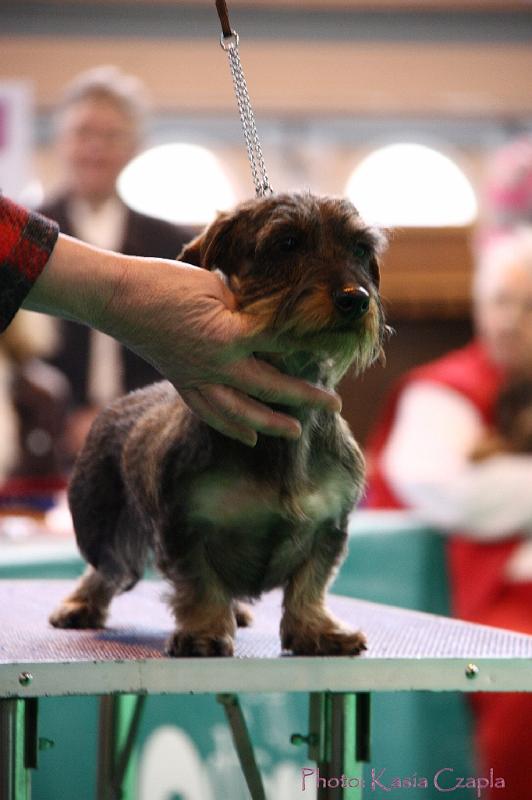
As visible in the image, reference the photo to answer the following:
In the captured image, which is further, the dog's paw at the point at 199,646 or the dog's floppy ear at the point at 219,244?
the dog's floppy ear at the point at 219,244

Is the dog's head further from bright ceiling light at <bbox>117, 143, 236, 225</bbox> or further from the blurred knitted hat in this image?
bright ceiling light at <bbox>117, 143, 236, 225</bbox>

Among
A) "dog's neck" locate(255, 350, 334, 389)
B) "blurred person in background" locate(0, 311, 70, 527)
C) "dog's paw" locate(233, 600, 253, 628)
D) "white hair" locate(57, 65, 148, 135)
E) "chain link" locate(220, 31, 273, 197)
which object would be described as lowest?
"dog's paw" locate(233, 600, 253, 628)

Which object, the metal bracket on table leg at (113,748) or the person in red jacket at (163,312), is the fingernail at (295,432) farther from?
the metal bracket on table leg at (113,748)

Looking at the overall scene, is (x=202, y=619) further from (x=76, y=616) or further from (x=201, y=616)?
(x=76, y=616)

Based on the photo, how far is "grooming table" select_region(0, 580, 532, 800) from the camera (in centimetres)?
140

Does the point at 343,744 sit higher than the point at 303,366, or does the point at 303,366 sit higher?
the point at 303,366

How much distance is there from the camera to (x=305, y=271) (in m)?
1.50

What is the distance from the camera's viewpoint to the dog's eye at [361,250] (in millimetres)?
1574

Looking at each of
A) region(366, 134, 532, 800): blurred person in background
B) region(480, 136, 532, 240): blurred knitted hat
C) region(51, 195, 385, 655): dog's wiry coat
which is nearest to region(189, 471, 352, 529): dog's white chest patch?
region(51, 195, 385, 655): dog's wiry coat

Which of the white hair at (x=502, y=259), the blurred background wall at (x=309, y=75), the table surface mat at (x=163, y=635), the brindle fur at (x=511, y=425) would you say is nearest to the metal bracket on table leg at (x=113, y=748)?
the table surface mat at (x=163, y=635)

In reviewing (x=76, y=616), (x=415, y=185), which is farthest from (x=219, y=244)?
(x=415, y=185)

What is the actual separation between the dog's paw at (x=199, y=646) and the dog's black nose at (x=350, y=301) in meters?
0.41

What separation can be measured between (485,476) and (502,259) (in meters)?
0.61

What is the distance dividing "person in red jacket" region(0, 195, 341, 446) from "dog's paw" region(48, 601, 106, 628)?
1.62 feet
